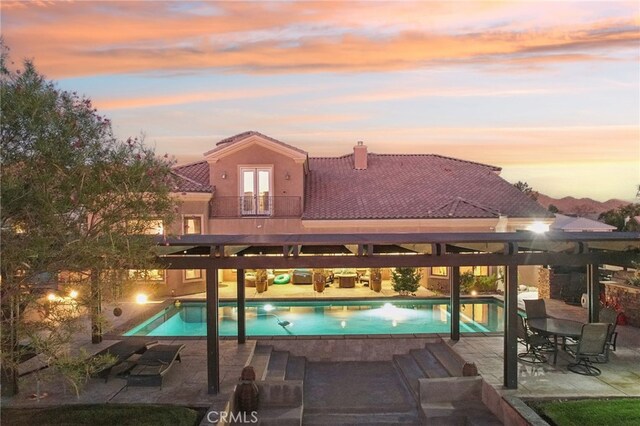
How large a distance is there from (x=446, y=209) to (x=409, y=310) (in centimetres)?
827

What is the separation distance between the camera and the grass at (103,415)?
8531mm

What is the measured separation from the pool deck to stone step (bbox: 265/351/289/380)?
0.69m

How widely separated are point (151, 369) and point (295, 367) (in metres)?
4.34

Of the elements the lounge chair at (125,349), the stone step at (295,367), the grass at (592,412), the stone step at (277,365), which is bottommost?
the stone step at (295,367)

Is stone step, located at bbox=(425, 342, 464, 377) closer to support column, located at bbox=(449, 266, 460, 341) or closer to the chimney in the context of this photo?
support column, located at bbox=(449, 266, 460, 341)

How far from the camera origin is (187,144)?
32.9 meters

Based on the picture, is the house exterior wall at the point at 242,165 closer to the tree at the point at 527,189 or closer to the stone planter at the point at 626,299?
the stone planter at the point at 626,299

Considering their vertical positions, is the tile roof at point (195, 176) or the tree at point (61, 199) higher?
the tile roof at point (195, 176)

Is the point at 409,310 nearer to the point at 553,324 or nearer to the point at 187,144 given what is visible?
the point at 553,324

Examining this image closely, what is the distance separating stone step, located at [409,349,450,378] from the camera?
40.7ft

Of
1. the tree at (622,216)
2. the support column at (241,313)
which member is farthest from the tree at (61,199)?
the tree at (622,216)

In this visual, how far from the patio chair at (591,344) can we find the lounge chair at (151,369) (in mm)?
9783

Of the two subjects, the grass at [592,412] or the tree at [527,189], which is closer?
the grass at [592,412]

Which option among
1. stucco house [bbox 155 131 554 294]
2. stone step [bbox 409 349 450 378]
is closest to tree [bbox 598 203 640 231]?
stucco house [bbox 155 131 554 294]
